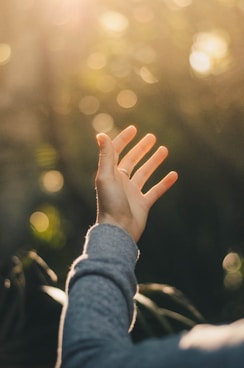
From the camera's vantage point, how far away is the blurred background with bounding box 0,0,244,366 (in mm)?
2150

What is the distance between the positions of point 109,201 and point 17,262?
2.47ft

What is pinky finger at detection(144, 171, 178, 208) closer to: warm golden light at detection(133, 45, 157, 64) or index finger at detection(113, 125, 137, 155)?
index finger at detection(113, 125, 137, 155)

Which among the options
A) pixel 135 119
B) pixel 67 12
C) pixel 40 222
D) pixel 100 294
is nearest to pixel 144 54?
pixel 135 119

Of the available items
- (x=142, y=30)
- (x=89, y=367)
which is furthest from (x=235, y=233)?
(x=89, y=367)

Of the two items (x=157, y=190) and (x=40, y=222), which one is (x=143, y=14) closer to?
(x=40, y=222)

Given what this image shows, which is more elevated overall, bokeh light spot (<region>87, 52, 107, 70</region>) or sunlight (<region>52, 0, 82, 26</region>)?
sunlight (<region>52, 0, 82, 26</region>)

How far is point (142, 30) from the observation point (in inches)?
97.4

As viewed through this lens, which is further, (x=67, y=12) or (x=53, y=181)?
(x=53, y=181)

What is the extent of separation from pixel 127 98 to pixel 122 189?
1544 millimetres

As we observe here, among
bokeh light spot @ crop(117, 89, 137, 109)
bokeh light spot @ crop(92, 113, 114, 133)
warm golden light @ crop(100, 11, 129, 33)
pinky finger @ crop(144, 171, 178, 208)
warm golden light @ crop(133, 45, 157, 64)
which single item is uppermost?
warm golden light @ crop(100, 11, 129, 33)

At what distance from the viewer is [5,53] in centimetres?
220

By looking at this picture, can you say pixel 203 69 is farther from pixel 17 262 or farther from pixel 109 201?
pixel 109 201

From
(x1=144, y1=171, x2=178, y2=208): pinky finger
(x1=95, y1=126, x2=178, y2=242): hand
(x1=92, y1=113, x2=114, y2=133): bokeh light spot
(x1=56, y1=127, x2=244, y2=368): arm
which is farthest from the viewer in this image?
(x1=92, y1=113, x2=114, y2=133): bokeh light spot

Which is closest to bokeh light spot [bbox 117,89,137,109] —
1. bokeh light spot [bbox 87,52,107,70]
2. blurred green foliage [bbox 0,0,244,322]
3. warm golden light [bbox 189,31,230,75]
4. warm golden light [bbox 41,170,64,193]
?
blurred green foliage [bbox 0,0,244,322]
